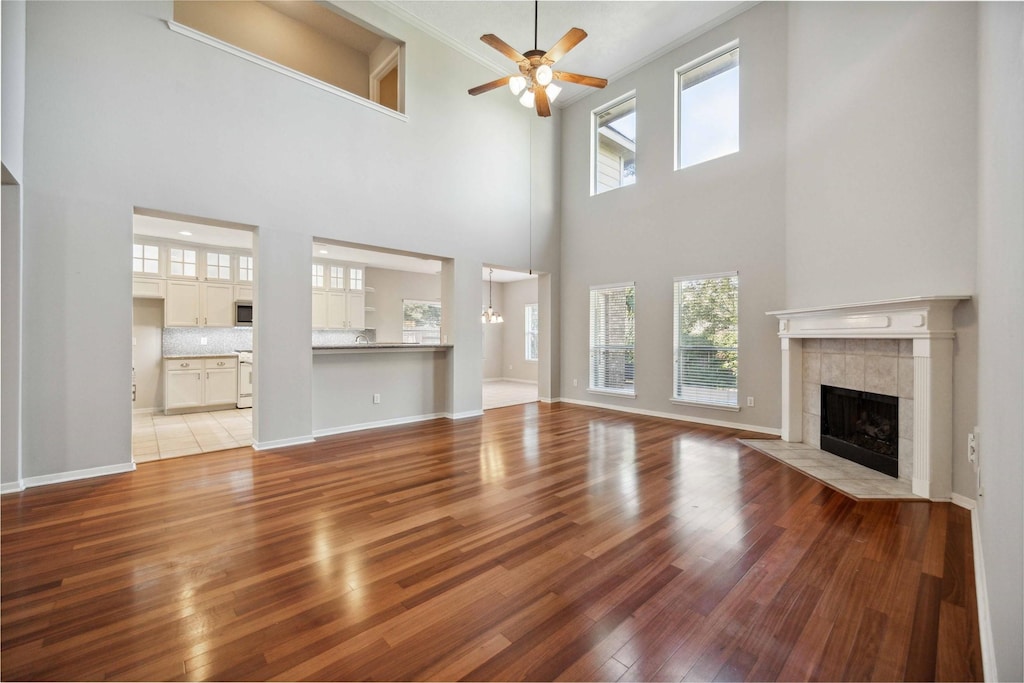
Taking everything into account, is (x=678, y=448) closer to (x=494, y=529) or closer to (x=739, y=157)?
(x=494, y=529)

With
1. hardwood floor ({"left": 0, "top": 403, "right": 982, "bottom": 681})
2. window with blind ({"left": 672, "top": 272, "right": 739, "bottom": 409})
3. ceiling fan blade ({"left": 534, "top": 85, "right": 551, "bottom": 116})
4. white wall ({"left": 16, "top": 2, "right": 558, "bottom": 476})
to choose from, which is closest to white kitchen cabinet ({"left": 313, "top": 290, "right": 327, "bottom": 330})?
white wall ({"left": 16, "top": 2, "right": 558, "bottom": 476})

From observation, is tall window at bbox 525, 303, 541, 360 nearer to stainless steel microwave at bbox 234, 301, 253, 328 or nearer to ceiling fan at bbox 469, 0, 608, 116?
stainless steel microwave at bbox 234, 301, 253, 328

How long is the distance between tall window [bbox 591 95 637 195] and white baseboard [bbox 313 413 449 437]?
15.2 ft

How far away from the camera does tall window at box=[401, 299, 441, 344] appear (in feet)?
34.0

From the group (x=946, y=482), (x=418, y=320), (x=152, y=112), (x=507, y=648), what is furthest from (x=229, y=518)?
(x=418, y=320)

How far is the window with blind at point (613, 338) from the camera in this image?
6426mm

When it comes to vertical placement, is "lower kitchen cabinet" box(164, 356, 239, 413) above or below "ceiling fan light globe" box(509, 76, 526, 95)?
below

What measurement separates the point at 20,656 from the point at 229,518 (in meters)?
1.16

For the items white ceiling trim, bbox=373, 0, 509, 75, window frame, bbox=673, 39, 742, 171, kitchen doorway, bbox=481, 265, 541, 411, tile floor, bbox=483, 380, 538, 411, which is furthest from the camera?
kitchen doorway, bbox=481, 265, 541, 411

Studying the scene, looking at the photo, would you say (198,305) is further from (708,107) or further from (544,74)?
(708,107)

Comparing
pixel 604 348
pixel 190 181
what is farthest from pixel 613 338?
pixel 190 181

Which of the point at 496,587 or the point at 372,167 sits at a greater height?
the point at 372,167

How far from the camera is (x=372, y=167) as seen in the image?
4992mm

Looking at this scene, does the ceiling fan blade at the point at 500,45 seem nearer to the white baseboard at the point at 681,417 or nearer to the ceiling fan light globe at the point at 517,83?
A: the ceiling fan light globe at the point at 517,83
